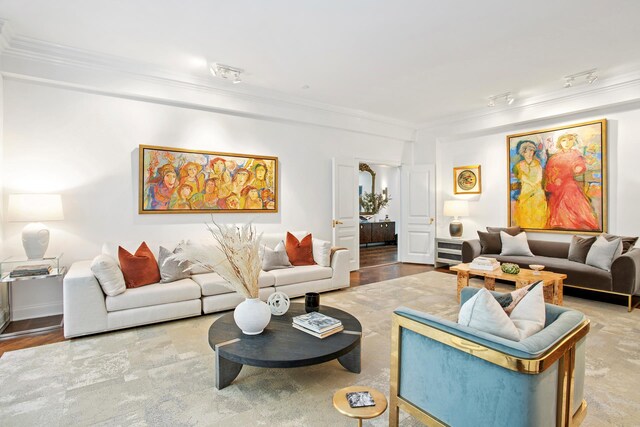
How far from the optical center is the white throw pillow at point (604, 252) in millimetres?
4117

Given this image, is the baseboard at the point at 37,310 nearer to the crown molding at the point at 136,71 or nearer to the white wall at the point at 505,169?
the crown molding at the point at 136,71

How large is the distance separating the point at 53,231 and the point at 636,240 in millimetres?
7073

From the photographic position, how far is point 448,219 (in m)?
6.78

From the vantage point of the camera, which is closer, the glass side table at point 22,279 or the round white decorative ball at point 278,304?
the round white decorative ball at point 278,304

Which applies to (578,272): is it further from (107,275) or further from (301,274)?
(107,275)

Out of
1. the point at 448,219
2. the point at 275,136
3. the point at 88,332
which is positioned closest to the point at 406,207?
the point at 448,219

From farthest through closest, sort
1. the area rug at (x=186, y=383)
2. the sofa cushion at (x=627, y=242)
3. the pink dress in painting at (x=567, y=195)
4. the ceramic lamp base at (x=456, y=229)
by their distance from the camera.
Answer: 1. the ceramic lamp base at (x=456, y=229)
2. the pink dress in painting at (x=567, y=195)
3. the sofa cushion at (x=627, y=242)
4. the area rug at (x=186, y=383)

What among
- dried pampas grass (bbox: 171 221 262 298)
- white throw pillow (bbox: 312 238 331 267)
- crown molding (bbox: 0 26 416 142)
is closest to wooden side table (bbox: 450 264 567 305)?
white throw pillow (bbox: 312 238 331 267)

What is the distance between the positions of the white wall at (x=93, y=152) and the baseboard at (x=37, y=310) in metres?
0.01

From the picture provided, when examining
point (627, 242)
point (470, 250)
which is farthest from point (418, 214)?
point (627, 242)

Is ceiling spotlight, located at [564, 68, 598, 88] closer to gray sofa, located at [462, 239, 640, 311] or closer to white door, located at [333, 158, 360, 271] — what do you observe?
gray sofa, located at [462, 239, 640, 311]

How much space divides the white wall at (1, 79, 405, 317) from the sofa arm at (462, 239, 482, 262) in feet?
10.7

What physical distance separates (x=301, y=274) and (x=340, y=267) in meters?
0.67

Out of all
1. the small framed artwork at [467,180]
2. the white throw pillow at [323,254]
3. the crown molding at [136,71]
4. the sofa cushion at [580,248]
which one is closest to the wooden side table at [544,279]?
the sofa cushion at [580,248]
